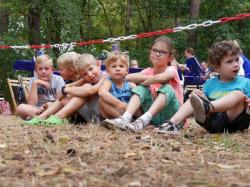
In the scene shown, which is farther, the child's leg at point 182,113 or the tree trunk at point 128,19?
the tree trunk at point 128,19

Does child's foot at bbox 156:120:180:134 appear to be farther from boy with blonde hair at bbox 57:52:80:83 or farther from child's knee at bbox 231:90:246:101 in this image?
boy with blonde hair at bbox 57:52:80:83

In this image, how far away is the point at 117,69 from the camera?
4805mm

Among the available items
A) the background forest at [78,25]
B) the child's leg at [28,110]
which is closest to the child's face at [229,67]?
the child's leg at [28,110]

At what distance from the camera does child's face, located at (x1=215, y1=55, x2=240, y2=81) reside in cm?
421

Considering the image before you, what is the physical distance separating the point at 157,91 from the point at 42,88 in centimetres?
183

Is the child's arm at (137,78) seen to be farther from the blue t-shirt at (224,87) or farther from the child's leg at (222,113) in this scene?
the child's leg at (222,113)

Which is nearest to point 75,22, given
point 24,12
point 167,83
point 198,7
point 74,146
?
point 24,12

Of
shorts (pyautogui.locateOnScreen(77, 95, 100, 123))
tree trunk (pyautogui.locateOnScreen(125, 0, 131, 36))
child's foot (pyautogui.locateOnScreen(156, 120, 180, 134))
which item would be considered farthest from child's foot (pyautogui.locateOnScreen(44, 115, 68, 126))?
tree trunk (pyautogui.locateOnScreen(125, 0, 131, 36))

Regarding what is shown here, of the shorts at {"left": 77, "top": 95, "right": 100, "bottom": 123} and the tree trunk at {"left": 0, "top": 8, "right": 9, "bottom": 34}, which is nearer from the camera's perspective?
the shorts at {"left": 77, "top": 95, "right": 100, "bottom": 123}

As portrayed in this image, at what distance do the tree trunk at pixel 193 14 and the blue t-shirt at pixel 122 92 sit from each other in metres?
13.5

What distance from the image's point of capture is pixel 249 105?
4035 mm

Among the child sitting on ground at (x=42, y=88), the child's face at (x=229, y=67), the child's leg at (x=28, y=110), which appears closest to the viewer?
the child's face at (x=229, y=67)

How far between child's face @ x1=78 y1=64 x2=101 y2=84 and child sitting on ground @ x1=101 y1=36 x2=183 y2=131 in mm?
480

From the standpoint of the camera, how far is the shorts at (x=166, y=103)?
14.5 ft
